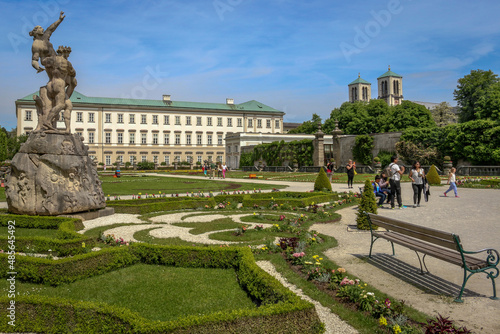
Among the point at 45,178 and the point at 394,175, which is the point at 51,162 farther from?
the point at 394,175

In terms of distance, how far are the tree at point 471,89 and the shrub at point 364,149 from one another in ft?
37.0

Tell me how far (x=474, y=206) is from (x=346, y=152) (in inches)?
1115

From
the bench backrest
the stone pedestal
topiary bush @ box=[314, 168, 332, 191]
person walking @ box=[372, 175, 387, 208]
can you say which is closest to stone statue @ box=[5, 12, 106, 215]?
the stone pedestal

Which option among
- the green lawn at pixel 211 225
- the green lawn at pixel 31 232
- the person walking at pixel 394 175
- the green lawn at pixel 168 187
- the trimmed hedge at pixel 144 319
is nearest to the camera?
the trimmed hedge at pixel 144 319

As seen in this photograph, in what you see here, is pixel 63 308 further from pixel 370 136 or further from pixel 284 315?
pixel 370 136

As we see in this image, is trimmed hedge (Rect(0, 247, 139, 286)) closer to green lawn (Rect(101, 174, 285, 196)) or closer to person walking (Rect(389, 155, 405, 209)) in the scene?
person walking (Rect(389, 155, 405, 209))

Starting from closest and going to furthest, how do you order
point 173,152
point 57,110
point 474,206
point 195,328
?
point 195,328
point 57,110
point 474,206
point 173,152

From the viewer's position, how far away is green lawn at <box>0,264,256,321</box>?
4.26 m

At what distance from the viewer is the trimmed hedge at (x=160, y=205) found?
11578 mm

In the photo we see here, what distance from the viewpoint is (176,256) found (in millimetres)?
5852

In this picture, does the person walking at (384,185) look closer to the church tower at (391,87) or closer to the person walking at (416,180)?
the person walking at (416,180)

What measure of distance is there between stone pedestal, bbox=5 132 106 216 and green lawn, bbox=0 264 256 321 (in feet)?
15.4

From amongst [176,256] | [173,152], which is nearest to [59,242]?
[176,256]

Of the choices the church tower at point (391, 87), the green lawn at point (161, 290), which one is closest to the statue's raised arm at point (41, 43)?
the green lawn at point (161, 290)
